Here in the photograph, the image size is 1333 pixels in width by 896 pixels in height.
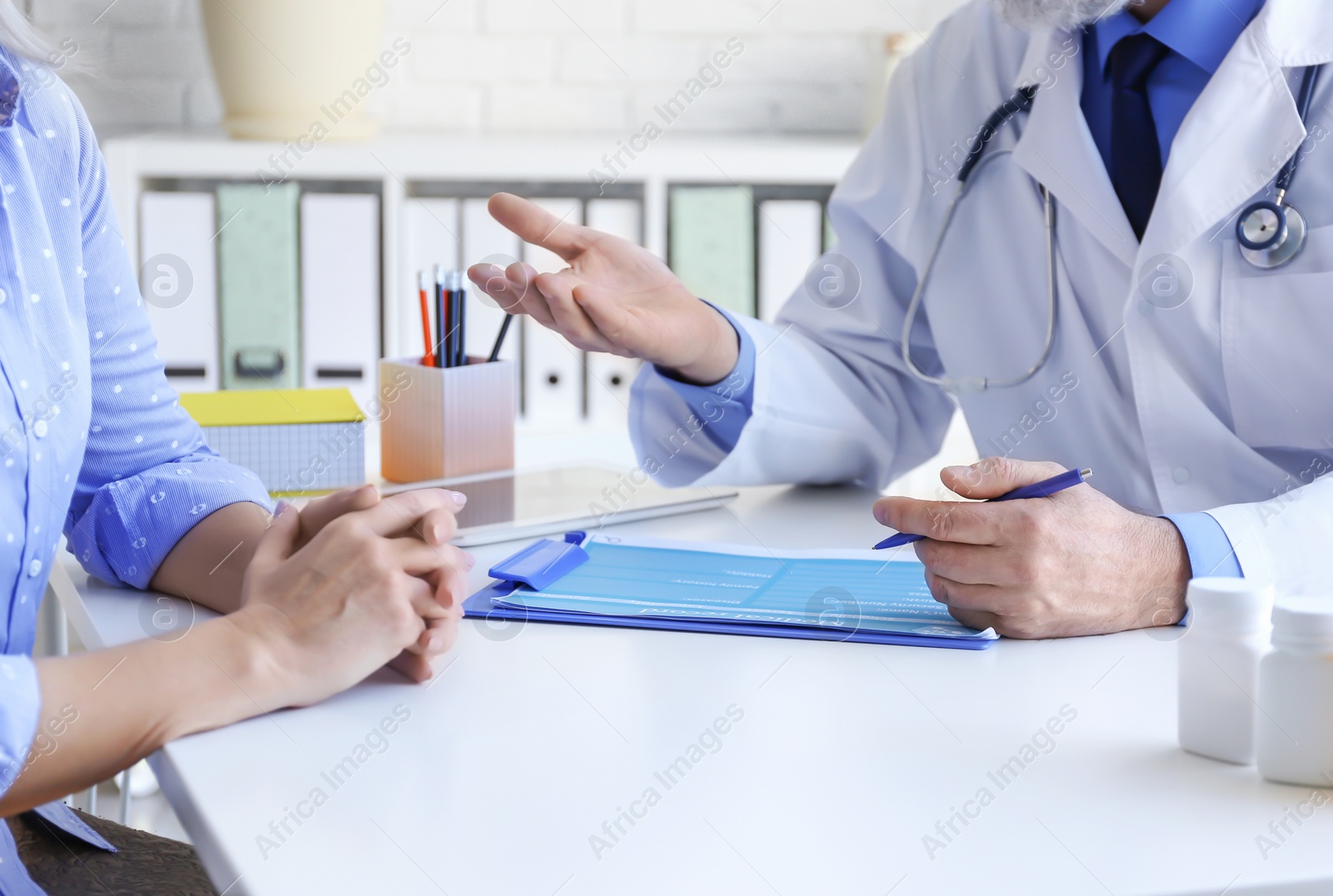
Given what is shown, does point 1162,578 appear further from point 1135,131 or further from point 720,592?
point 1135,131

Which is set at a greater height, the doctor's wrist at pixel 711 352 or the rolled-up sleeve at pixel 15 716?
the doctor's wrist at pixel 711 352

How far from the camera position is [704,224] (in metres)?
2.22

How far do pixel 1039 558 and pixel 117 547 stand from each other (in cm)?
63

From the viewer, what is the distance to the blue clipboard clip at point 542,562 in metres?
0.86

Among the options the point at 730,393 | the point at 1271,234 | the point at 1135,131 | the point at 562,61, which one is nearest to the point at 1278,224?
the point at 1271,234

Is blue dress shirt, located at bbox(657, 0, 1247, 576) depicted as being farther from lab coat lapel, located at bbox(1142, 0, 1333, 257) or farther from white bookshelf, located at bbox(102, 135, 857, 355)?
white bookshelf, located at bbox(102, 135, 857, 355)

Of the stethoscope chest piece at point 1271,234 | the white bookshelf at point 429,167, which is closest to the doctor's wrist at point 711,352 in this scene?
the stethoscope chest piece at point 1271,234

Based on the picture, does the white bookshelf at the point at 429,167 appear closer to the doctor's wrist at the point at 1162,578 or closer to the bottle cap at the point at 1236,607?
the doctor's wrist at the point at 1162,578

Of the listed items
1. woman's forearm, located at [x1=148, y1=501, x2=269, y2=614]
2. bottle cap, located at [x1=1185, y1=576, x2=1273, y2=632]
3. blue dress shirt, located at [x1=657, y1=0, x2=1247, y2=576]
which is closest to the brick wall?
blue dress shirt, located at [x1=657, y1=0, x2=1247, y2=576]

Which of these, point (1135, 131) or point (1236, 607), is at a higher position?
point (1135, 131)

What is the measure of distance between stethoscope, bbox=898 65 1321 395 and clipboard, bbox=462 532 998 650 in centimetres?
36

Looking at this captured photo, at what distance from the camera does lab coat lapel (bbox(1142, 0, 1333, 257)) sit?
106 cm

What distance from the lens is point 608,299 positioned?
1022 millimetres

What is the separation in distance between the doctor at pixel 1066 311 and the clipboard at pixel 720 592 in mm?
52
